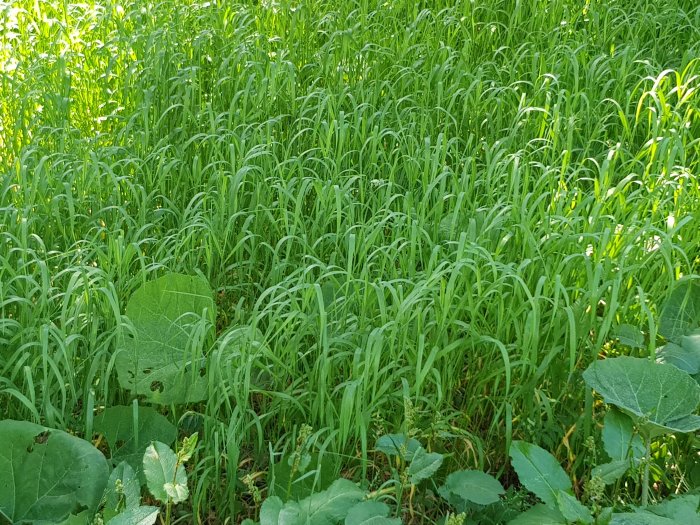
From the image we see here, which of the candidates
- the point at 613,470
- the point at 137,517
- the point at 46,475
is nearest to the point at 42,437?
the point at 46,475

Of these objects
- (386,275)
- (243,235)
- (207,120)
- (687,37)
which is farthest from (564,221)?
(687,37)

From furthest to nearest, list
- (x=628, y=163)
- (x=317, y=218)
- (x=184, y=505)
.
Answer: (x=628, y=163)
(x=317, y=218)
(x=184, y=505)

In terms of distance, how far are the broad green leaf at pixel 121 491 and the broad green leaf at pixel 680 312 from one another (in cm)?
162

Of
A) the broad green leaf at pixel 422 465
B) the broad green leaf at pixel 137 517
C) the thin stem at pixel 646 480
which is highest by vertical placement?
the broad green leaf at pixel 137 517

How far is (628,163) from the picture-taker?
11.8 ft

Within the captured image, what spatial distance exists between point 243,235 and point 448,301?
99cm

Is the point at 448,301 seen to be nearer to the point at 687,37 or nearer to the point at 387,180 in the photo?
the point at 387,180

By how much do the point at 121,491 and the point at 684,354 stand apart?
5.22 ft

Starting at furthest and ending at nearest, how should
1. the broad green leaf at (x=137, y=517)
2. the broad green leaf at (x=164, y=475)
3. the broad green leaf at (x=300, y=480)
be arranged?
the broad green leaf at (x=300, y=480) < the broad green leaf at (x=164, y=475) < the broad green leaf at (x=137, y=517)

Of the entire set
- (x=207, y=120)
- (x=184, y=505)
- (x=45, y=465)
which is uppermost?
(x=207, y=120)

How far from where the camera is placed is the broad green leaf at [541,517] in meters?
2.04

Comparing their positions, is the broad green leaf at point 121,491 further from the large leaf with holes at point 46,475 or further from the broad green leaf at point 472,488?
the broad green leaf at point 472,488

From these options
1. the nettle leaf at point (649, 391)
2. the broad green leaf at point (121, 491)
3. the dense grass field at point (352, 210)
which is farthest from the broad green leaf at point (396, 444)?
the broad green leaf at point (121, 491)

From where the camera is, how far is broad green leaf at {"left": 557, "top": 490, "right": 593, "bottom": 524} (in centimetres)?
193
